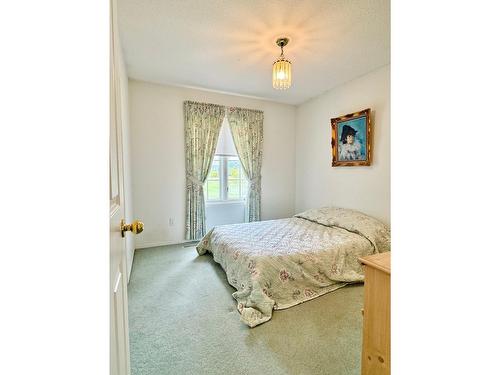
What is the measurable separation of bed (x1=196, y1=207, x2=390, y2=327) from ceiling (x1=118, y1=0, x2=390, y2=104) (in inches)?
77.7

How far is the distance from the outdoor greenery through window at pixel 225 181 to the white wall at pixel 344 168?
3.88ft

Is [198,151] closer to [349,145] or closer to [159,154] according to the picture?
[159,154]

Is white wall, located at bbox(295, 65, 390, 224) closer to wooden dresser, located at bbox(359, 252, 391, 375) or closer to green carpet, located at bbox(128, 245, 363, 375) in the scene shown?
green carpet, located at bbox(128, 245, 363, 375)

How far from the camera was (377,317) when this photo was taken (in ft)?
3.25

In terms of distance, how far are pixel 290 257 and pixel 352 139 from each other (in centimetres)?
202

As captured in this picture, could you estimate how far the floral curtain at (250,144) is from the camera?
148 inches

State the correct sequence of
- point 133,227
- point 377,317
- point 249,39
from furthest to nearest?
point 249,39 → point 377,317 → point 133,227

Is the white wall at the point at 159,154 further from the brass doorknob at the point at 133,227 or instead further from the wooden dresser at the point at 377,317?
the wooden dresser at the point at 377,317

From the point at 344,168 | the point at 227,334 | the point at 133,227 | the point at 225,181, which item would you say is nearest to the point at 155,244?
the point at 225,181

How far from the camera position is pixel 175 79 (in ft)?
10.3

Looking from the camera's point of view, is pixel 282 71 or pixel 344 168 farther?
pixel 344 168

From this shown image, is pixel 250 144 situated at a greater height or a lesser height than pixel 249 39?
lesser
